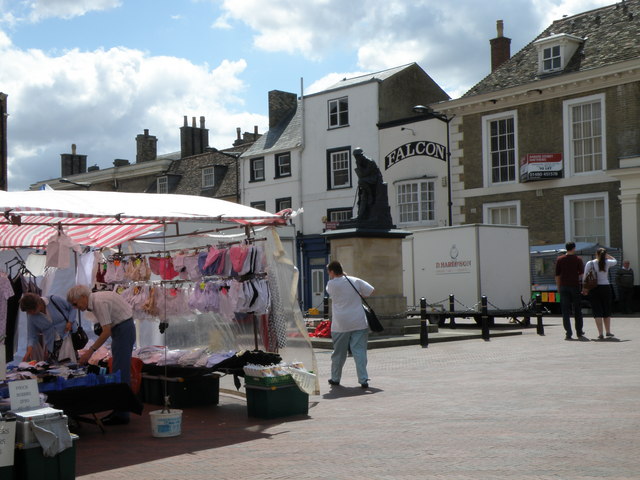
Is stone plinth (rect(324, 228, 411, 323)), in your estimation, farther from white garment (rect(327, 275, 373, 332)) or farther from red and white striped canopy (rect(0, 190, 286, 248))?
red and white striped canopy (rect(0, 190, 286, 248))

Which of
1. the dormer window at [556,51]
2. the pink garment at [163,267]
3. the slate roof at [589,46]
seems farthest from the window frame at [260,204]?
the pink garment at [163,267]

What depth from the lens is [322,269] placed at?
134 ft

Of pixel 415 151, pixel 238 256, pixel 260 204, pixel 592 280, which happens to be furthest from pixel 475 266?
pixel 260 204

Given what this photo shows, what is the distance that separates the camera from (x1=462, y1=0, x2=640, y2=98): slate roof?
3052cm

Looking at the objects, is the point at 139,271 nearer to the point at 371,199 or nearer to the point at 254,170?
the point at 371,199

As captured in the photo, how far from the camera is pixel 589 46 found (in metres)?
32.0

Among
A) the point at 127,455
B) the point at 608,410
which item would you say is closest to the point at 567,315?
the point at 608,410

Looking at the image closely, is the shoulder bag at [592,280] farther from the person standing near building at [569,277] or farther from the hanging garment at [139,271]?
the hanging garment at [139,271]

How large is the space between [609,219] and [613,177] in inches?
60.9

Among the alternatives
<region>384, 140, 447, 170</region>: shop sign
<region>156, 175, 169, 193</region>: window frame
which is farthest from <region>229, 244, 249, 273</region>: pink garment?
<region>156, 175, 169, 193</region>: window frame

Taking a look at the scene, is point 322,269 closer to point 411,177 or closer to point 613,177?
point 411,177

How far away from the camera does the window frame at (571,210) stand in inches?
1175

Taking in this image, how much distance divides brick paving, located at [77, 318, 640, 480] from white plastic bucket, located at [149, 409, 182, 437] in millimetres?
88

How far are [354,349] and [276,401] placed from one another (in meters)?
2.40
